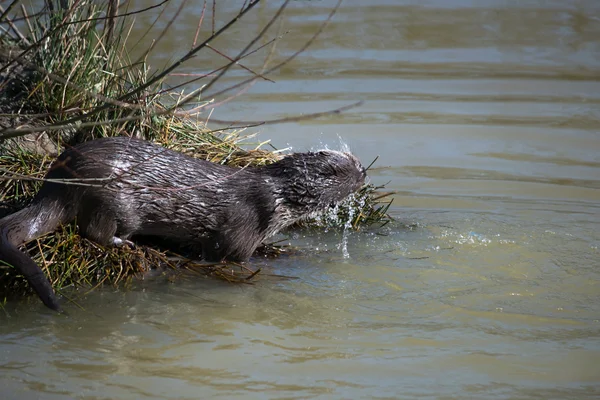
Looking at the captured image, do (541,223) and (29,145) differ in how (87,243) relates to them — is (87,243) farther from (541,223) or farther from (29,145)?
(541,223)

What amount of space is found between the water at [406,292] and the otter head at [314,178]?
354 millimetres

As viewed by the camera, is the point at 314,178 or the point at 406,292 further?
the point at 314,178

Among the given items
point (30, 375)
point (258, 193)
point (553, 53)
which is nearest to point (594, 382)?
point (258, 193)

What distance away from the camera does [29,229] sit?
14.0 ft

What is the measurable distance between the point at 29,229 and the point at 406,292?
6.18 feet

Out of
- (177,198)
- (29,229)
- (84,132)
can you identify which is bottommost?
(29,229)

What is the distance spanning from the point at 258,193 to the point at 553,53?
20.4ft

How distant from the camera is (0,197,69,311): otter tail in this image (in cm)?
392

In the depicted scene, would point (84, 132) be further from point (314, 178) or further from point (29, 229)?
point (314, 178)

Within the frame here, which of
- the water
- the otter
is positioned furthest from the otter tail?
the water

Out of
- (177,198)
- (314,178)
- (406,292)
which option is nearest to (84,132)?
(177,198)

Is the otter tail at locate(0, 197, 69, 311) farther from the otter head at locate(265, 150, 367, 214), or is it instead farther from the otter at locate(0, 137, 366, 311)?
the otter head at locate(265, 150, 367, 214)

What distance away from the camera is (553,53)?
396 inches

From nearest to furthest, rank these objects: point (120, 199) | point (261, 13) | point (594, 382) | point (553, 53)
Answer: point (594, 382)
point (120, 199)
point (553, 53)
point (261, 13)
